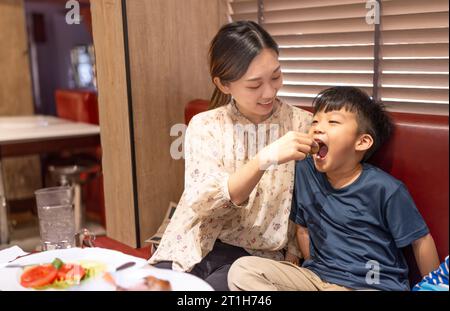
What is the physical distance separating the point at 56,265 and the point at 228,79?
0.61 metres

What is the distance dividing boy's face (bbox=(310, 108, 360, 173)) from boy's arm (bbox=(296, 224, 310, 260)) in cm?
20

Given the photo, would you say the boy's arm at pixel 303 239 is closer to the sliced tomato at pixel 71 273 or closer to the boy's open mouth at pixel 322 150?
the boy's open mouth at pixel 322 150

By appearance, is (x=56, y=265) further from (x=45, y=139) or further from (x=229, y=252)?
(x=45, y=139)

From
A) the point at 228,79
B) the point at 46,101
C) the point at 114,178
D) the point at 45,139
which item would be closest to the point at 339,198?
the point at 228,79

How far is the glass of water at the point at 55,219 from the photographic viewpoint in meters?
1.50

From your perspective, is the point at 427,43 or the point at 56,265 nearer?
the point at 56,265

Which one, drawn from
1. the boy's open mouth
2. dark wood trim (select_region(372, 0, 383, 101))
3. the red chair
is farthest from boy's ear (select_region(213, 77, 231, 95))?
the red chair

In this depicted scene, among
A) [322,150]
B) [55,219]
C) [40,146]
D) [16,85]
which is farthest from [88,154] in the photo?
[322,150]

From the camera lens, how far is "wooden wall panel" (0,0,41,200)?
3.73 meters

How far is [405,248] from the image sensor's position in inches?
50.8

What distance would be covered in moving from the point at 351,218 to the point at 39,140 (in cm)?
200

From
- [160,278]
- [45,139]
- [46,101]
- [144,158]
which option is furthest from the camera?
[46,101]

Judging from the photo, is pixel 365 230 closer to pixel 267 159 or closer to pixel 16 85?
pixel 267 159

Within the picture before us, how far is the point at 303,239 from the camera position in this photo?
1394mm
